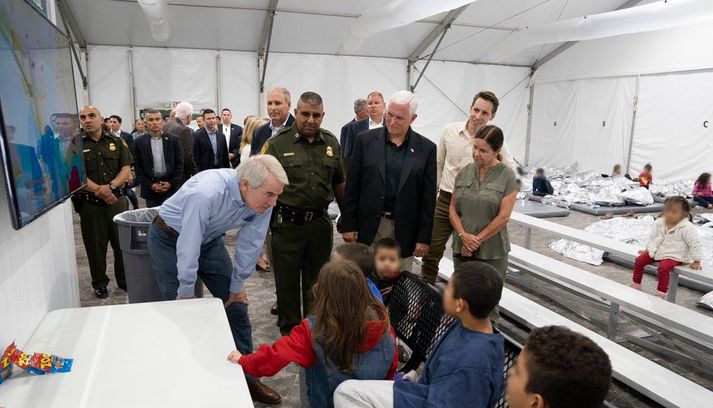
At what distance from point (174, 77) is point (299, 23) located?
2978 mm

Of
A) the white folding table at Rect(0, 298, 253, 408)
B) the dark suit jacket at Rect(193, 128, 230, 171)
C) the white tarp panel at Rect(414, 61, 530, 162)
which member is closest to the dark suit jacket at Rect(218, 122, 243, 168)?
the dark suit jacket at Rect(193, 128, 230, 171)

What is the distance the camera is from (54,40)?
6.88 ft

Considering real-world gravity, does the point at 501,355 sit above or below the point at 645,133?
below

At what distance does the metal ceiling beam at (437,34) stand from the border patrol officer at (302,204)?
8.02 meters

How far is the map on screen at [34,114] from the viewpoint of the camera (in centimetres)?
139

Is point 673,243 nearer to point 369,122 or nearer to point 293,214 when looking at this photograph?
point 369,122

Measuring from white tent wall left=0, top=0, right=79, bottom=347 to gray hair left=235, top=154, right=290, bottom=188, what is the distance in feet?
2.65

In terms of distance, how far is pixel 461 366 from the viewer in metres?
1.45

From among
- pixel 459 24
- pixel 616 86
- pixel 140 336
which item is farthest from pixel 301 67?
pixel 140 336

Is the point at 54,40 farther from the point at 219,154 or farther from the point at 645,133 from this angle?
the point at 645,133

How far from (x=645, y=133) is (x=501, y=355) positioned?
11.3 m

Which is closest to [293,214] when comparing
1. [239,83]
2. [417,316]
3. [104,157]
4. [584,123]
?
[417,316]

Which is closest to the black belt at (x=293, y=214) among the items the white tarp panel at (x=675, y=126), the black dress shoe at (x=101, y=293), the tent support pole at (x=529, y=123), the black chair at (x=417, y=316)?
the black chair at (x=417, y=316)

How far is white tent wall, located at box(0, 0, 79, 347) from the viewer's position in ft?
4.90
